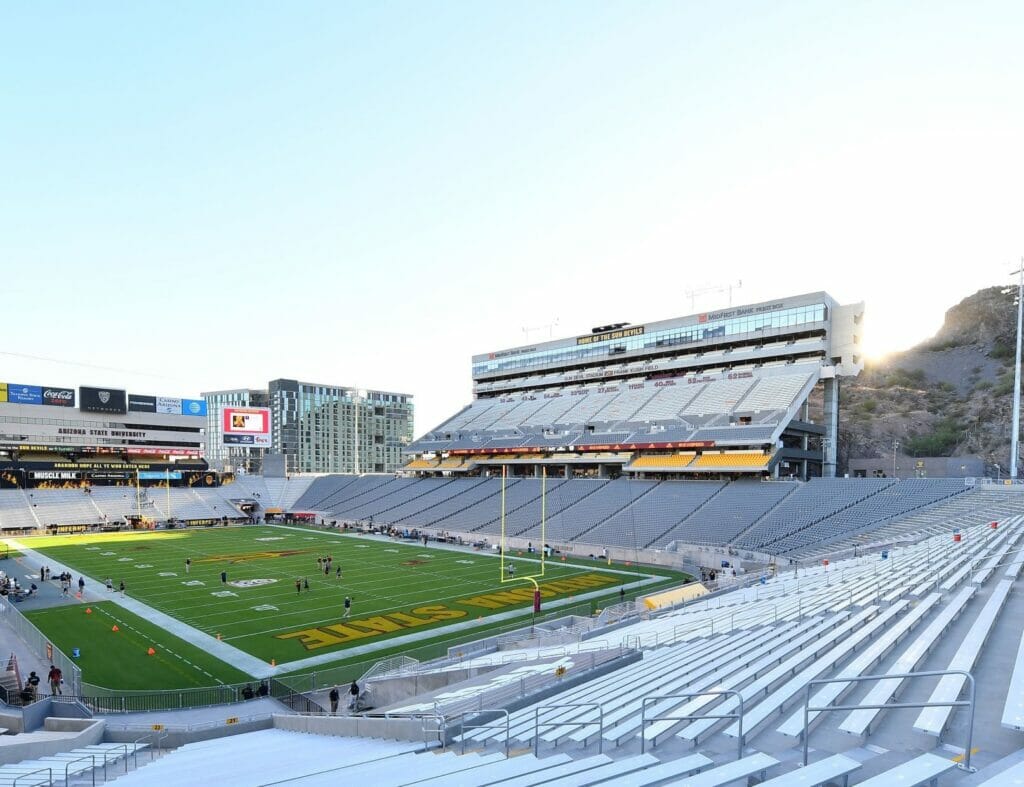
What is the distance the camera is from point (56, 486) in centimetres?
6081

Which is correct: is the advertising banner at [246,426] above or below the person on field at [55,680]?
above

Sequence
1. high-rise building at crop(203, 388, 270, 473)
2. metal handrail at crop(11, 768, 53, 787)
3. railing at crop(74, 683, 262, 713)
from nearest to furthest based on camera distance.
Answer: metal handrail at crop(11, 768, 53, 787) < railing at crop(74, 683, 262, 713) < high-rise building at crop(203, 388, 270, 473)

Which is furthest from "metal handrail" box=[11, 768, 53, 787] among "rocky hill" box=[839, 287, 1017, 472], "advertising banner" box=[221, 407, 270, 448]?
"rocky hill" box=[839, 287, 1017, 472]

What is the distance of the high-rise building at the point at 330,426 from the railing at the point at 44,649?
110m

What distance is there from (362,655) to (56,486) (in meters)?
57.1

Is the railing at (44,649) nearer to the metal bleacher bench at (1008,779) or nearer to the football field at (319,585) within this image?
the football field at (319,585)

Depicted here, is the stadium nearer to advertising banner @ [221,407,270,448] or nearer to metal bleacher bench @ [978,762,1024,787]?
metal bleacher bench @ [978,762,1024,787]

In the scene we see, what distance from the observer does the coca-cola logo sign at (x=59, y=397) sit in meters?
61.8

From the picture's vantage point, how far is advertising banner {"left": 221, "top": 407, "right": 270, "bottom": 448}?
67.2 meters

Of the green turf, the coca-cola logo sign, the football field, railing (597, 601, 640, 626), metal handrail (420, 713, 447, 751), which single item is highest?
the coca-cola logo sign

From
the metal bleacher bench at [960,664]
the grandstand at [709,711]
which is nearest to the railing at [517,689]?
the grandstand at [709,711]

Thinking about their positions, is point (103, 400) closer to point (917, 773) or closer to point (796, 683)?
point (796, 683)

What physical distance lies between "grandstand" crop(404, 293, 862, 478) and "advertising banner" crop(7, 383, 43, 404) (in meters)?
37.3

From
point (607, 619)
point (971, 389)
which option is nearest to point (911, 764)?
point (607, 619)
